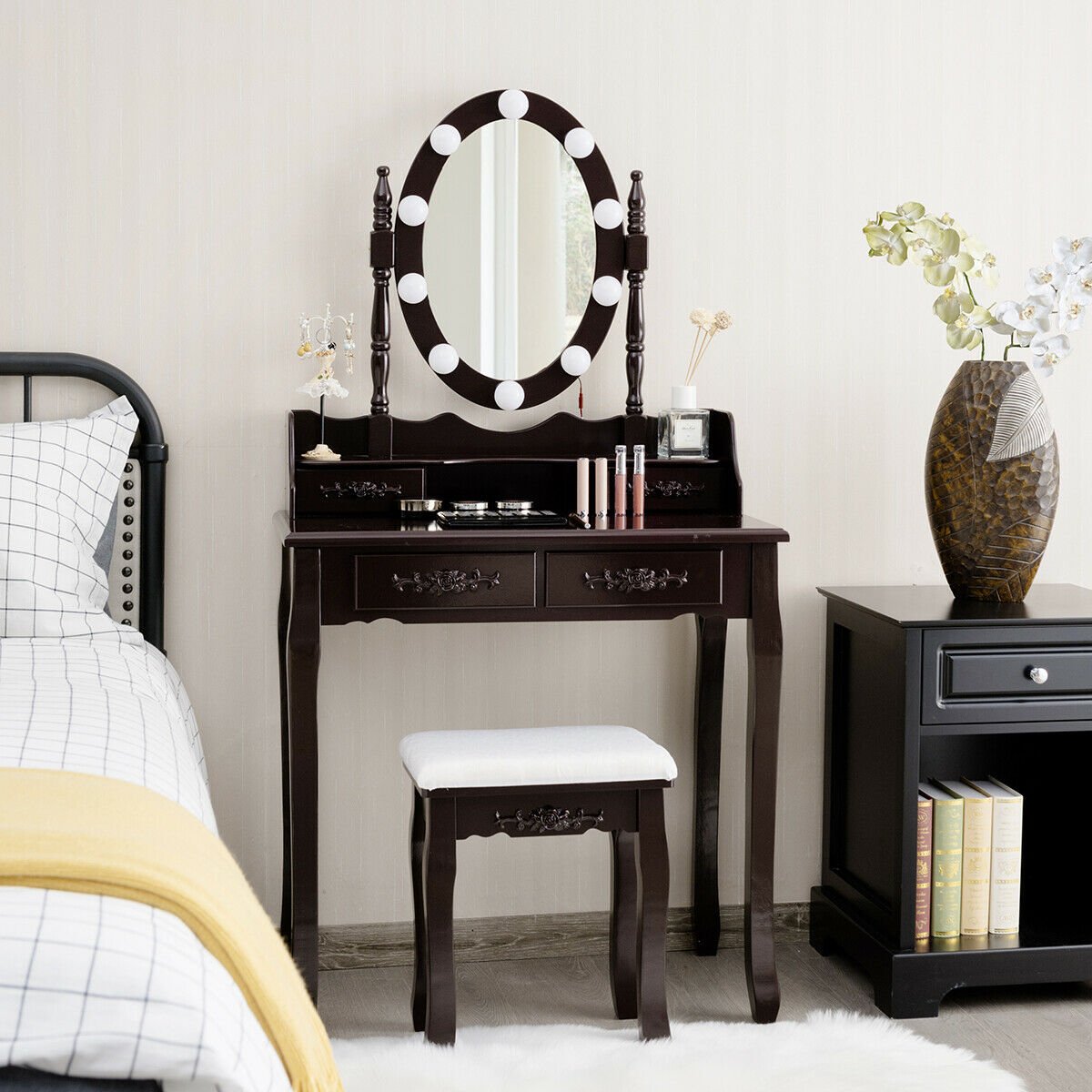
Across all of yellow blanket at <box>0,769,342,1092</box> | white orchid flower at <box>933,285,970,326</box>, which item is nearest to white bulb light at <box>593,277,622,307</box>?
white orchid flower at <box>933,285,970,326</box>

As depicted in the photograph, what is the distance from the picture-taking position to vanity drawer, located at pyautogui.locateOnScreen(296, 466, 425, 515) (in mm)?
2445

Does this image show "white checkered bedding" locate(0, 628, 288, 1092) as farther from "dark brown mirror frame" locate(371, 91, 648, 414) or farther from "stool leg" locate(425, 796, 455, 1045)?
"dark brown mirror frame" locate(371, 91, 648, 414)

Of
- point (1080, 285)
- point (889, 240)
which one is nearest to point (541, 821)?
point (889, 240)

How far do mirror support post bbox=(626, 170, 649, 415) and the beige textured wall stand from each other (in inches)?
3.0

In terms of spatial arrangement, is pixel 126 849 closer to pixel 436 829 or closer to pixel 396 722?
pixel 436 829

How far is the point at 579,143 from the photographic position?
8.36ft

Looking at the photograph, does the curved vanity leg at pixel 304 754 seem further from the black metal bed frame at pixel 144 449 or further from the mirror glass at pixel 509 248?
the mirror glass at pixel 509 248

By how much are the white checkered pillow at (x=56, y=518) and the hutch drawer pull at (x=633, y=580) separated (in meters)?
0.87

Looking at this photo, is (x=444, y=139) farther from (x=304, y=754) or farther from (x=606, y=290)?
(x=304, y=754)

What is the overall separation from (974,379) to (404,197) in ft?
3.77

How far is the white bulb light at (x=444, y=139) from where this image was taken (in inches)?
98.2

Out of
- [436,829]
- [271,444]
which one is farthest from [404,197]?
[436,829]

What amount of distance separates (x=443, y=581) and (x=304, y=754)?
1.24 feet

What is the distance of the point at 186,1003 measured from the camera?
0.98m
